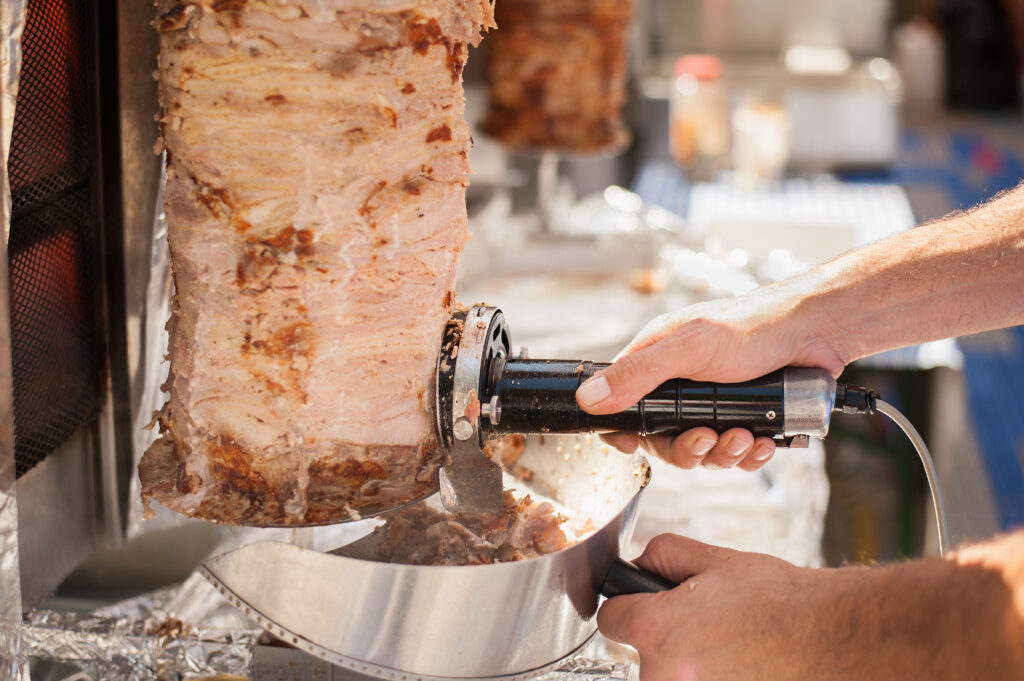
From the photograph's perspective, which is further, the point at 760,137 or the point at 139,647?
the point at 760,137

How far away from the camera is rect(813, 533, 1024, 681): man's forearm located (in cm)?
67

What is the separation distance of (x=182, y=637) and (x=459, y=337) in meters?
0.46

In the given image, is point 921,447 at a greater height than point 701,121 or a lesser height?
greater

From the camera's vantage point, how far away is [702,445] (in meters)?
0.96

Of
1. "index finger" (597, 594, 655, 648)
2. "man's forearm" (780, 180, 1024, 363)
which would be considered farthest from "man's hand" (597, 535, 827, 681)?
"man's forearm" (780, 180, 1024, 363)

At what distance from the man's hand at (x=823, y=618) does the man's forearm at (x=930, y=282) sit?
0.34 meters

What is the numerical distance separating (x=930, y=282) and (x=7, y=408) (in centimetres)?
93

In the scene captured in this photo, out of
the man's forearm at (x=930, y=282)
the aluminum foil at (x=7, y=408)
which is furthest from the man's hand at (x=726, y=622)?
the aluminum foil at (x=7, y=408)

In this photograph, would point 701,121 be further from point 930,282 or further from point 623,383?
point 623,383

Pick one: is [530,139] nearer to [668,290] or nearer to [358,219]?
[668,290]

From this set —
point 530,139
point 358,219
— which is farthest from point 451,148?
point 530,139

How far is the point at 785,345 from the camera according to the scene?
1032 millimetres

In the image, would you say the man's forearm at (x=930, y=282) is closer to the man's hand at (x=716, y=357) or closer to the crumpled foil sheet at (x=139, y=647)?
the man's hand at (x=716, y=357)

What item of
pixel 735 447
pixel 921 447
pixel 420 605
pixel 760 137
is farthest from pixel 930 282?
pixel 760 137
